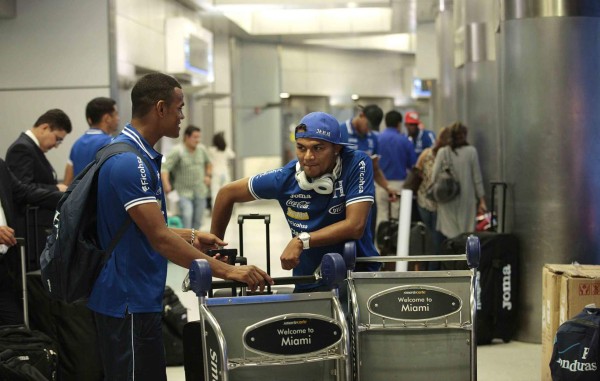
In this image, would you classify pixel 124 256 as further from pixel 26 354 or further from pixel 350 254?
pixel 26 354

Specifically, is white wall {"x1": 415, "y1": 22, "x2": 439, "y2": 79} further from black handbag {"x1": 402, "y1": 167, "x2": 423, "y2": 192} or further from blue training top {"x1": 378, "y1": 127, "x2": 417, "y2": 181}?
black handbag {"x1": 402, "y1": 167, "x2": 423, "y2": 192}

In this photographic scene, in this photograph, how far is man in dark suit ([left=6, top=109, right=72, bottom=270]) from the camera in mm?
6533

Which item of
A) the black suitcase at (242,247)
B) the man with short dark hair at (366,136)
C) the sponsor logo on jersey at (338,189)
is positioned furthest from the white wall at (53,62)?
the sponsor logo on jersey at (338,189)

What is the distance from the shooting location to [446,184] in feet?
28.7

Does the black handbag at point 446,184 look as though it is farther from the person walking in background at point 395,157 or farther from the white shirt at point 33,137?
the white shirt at point 33,137

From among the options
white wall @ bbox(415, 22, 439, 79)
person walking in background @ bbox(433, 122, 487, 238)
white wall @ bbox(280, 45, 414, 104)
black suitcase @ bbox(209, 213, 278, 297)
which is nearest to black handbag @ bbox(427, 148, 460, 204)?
person walking in background @ bbox(433, 122, 487, 238)

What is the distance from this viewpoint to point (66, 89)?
34.5 ft

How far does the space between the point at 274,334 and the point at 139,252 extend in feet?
2.00

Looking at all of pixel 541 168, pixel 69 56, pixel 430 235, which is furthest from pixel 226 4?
pixel 541 168

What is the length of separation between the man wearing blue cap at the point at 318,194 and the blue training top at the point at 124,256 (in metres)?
0.57

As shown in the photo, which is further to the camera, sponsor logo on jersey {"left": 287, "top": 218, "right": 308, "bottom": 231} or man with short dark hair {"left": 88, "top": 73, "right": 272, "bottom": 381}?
sponsor logo on jersey {"left": 287, "top": 218, "right": 308, "bottom": 231}

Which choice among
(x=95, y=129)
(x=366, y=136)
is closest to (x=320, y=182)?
(x=95, y=129)

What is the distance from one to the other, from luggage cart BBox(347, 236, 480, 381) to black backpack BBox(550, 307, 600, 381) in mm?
Result: 994

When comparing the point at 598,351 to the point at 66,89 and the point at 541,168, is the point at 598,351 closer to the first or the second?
the point at 541,168
